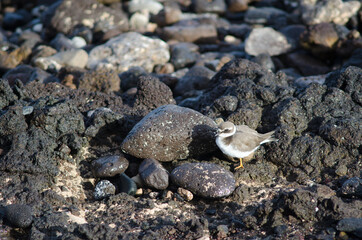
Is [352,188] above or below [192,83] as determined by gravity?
above

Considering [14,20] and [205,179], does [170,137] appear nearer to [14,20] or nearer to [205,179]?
[205,179]

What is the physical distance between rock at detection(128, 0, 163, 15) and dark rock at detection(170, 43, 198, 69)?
4.10 meters

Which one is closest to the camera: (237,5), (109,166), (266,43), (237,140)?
(237,140)

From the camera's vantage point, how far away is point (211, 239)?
206 inches

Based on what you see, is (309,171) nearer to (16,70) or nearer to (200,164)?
(200,164)

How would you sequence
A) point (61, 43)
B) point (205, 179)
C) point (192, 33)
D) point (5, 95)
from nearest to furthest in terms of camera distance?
point (205, 179)
point (5, 95)
point (61, 43)
point (192, 33)

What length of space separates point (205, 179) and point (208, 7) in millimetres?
12904

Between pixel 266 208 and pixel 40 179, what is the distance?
10.9 ft

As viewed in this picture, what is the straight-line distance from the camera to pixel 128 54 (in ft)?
40.5

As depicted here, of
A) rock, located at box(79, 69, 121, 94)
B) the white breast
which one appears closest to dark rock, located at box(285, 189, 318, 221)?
the white breast

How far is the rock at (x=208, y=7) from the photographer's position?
1752 centimetres

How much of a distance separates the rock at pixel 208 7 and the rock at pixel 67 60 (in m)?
7.05

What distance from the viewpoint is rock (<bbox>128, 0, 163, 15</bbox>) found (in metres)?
16.5

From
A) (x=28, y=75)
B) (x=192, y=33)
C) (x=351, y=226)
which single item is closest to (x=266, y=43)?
(x=192, y=33)
